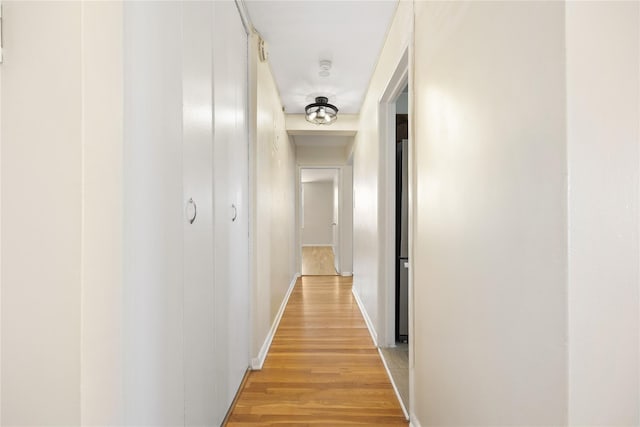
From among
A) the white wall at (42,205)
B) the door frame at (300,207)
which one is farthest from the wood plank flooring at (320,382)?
the door frame at (300,207)

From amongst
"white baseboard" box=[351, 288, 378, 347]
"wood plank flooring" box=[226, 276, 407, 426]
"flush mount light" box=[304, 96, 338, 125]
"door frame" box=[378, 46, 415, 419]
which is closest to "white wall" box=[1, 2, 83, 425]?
"wood plank flooring" box=[226, 276, 407, 426]

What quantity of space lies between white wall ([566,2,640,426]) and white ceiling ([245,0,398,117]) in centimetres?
170

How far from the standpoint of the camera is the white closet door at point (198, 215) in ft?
3.99

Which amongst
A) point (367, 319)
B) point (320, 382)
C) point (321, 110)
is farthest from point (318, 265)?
point (320, 382)

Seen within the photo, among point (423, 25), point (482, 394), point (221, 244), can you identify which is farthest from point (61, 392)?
point (423, 25)

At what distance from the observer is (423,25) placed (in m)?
1.52

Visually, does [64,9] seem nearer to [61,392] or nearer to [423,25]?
[61,392]

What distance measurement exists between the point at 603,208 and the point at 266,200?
7.78 ft

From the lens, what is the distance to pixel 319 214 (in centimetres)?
1077

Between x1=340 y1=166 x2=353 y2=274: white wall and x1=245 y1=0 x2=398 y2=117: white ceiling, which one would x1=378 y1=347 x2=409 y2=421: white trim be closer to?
x1=245 y1=0 x2=398 y2=117: white ceiling

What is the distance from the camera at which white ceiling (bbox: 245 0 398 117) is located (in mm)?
2074

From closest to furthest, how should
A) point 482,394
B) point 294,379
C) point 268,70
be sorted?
point 482,394
point 294,379
point 268,70

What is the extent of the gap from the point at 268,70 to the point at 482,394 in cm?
280

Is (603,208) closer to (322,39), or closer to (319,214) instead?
(322,39)
